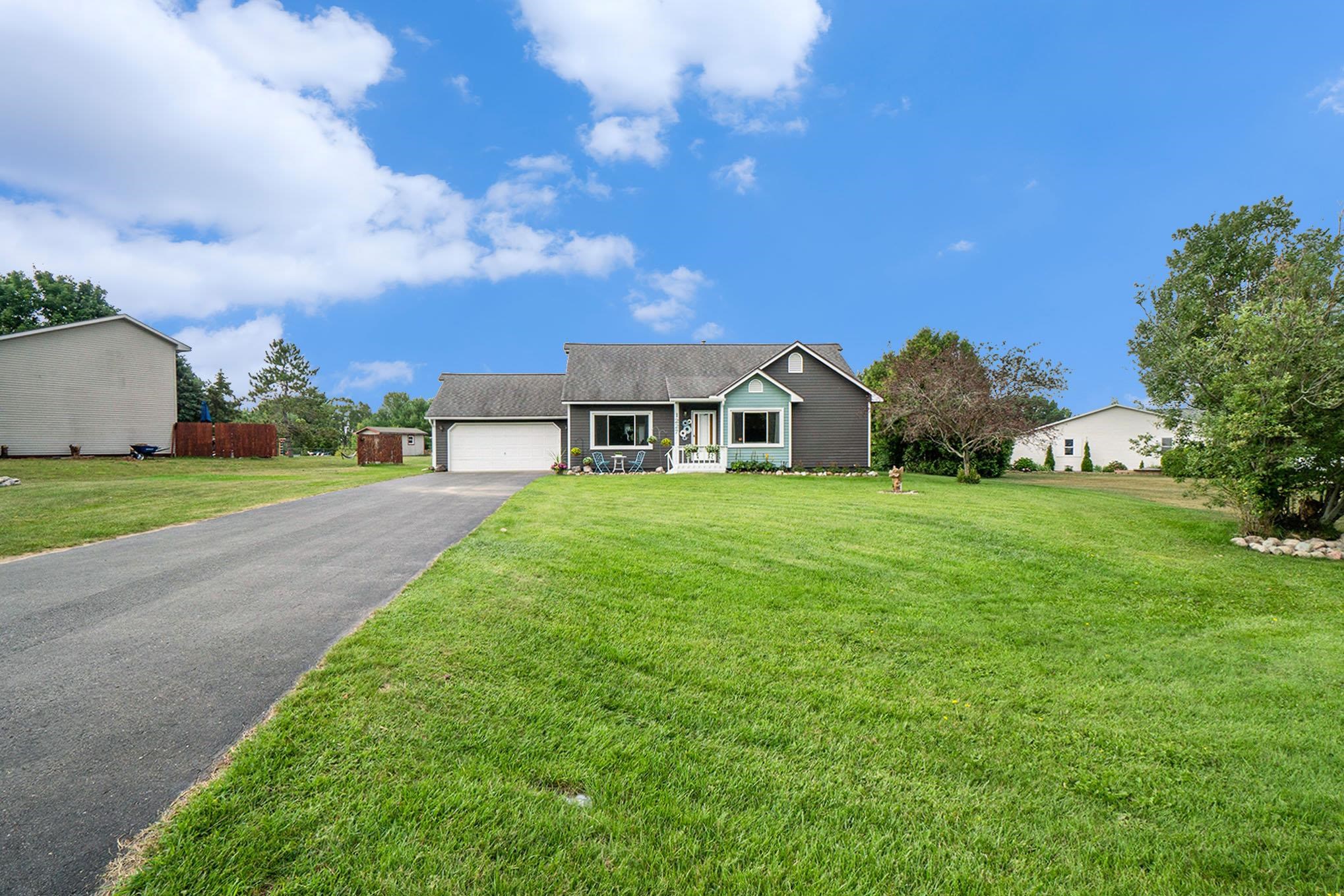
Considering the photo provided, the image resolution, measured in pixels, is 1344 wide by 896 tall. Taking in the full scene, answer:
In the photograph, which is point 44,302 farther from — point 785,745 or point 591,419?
point 785,745

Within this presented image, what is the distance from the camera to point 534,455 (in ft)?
84.9

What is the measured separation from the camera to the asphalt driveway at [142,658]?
233 cm

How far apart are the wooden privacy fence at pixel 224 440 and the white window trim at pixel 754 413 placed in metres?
25.5

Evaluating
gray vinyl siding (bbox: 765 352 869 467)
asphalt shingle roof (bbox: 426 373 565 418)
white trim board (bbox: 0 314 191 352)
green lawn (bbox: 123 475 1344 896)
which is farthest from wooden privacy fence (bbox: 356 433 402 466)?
green lawn (bbox: 123 475 1344 896)

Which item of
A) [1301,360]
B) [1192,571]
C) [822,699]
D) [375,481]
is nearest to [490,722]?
[822,699]

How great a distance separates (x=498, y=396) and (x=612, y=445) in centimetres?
662

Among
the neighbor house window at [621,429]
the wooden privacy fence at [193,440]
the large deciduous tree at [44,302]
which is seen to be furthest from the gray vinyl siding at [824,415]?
the large deciduous tree at [44,302]

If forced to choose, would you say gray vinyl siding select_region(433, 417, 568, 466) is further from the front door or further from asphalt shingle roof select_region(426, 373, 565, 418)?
the front door

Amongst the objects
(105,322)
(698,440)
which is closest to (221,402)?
(105,322)

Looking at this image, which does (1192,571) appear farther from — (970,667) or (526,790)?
(526,790)

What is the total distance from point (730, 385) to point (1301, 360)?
52.2 ft

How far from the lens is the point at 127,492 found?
43.6ft

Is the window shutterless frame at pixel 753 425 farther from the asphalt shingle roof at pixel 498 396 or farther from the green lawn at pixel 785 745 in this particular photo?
the green lawn at pixel 785 745

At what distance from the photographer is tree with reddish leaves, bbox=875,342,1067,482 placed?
19719 millimetres
